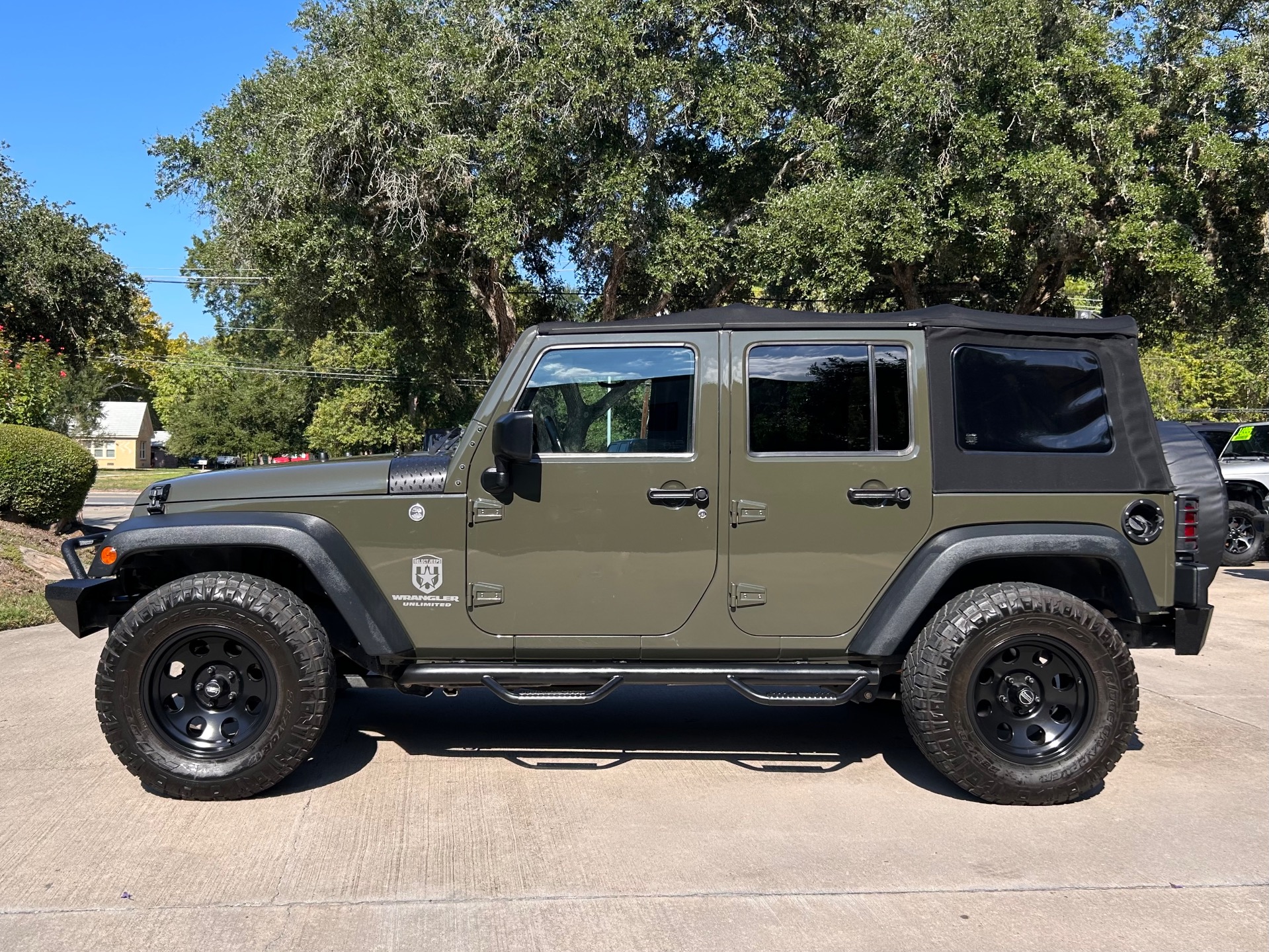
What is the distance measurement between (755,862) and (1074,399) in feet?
7.91

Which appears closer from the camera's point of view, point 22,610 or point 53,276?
point 22,610

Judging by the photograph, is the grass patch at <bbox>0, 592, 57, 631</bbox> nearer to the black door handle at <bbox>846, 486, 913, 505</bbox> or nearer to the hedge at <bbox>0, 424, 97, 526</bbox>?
the hedge at <bbox>0, 424, 97, 526</bbox>

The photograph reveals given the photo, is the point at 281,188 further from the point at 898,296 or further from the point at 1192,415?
the point at 1192,415

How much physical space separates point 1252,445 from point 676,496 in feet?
41.3

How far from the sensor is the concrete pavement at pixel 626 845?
3.20 m

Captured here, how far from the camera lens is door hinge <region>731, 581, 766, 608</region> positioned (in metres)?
4.29

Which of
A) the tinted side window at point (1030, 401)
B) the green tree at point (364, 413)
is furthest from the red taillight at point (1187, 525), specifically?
the green tree at point (364, 413)

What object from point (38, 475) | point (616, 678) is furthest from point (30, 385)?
point (616, 678)

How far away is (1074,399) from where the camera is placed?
4.44 metres

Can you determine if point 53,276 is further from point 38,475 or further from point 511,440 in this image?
point 511,440

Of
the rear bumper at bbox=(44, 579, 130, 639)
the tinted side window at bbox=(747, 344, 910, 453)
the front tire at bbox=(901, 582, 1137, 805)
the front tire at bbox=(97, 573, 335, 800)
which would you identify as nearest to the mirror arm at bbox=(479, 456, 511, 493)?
the front tire at bbox=(97, 573, 335, 800)

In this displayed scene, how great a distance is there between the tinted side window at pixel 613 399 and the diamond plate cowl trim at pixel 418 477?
0.43m

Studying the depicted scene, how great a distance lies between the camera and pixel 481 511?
14.0 feet

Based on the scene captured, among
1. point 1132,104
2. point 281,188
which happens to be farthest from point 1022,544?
point 281,188
